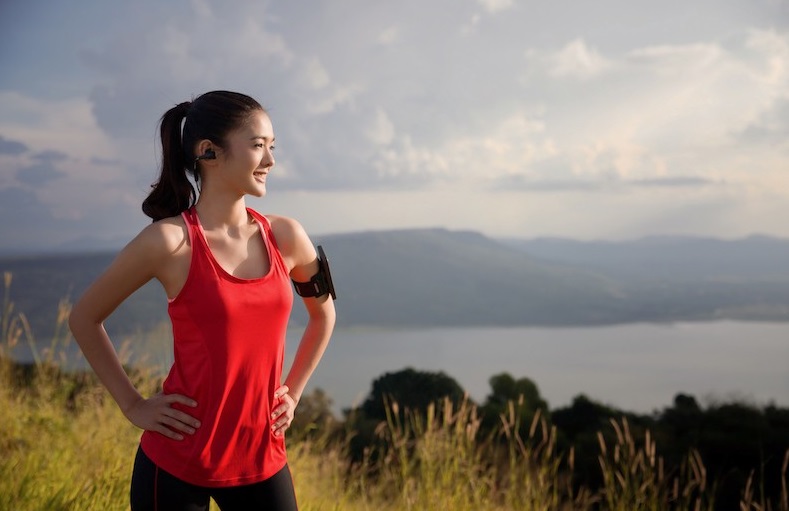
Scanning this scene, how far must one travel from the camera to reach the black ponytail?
198 centimetres

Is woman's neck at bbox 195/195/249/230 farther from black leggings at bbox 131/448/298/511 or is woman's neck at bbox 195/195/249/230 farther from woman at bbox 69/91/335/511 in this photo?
black leggings at bbox 131/448/298/511

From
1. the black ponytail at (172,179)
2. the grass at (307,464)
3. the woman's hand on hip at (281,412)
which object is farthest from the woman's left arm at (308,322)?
the grass at (307,464)

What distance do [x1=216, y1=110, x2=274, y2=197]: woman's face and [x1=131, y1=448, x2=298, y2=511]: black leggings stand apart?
0.68 m

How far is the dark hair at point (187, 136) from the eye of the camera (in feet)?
6.29

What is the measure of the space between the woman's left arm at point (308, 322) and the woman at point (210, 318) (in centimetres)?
1

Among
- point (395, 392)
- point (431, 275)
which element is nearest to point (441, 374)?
point (395, 392)

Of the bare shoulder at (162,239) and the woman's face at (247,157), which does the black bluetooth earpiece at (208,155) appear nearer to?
the woman's face at (247,157)

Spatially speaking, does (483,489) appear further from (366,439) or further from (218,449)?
(366,439)

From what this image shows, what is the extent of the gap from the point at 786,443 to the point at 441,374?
4.25 metres

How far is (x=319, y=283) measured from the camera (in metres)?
2.15

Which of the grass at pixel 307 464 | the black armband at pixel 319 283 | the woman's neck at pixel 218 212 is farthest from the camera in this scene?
the grass at pixel 307 464

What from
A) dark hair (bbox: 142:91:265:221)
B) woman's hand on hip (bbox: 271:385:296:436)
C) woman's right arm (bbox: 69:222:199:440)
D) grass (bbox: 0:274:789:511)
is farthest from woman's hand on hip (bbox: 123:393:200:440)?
grass (bbox: 0:274:789:511)

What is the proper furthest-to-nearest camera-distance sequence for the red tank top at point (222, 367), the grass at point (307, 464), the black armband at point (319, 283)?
the grass at point (307, 464) < the black armband at point (319, 283) < the red tank top at point (222, 367)

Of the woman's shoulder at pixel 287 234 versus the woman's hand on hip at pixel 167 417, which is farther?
the woman's shoulder at pixel 287 234
